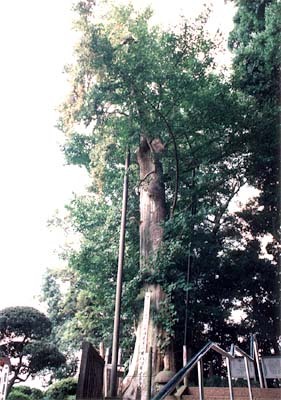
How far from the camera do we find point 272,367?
4.38 meters

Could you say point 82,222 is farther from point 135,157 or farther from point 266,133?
point 266,133

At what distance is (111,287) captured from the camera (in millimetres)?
7637

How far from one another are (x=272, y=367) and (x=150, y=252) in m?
3.07

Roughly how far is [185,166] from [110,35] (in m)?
3.21

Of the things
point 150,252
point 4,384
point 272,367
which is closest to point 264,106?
point 150,252

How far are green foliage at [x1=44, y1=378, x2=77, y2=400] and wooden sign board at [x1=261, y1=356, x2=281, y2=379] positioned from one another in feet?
13.5

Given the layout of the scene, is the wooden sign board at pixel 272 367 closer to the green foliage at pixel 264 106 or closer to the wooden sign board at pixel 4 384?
the wooden sign board at pixel 4 384

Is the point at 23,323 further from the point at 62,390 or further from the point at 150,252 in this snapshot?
the point at 150,252

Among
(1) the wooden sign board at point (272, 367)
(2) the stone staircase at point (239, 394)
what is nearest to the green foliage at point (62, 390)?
(2) the stone staircase at point (239, 394)

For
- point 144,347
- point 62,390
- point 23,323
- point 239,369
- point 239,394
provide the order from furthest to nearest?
point 23,323
point 62,390
point 144,347
point 239,394
point 239,369

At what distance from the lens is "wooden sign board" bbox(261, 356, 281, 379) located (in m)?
4.34

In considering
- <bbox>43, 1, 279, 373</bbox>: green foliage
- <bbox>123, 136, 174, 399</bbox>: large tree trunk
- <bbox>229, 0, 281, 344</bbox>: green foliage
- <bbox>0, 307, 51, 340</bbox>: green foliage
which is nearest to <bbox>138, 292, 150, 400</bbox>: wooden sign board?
<bbox>123, 136, 174, 399</bbox>: large tree trunk

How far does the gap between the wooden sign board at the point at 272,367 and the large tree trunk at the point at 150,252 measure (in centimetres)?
176

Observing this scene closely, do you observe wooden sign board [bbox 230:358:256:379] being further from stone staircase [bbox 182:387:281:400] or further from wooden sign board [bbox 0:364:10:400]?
wooden sign board [bbox 0:364:10:400]
